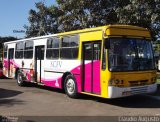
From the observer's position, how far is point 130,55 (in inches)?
490

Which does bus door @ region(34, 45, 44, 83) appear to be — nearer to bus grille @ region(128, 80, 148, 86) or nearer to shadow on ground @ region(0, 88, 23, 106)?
A: shadow on ground @ region(0, 88, 23, 106)

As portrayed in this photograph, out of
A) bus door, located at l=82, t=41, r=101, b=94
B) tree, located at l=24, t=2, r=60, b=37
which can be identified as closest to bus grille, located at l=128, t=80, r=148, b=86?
bus door, located at l=82, t=41, r=101, b=94

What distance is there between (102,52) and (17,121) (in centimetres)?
412

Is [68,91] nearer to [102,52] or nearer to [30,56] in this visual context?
[102,52]

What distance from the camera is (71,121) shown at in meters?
9.66

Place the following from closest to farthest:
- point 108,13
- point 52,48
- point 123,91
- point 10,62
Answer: point 123,91
point 52,48
point 10,62
point 108,13

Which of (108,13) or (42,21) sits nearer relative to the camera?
(108,13)

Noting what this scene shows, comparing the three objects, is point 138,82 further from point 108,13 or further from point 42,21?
point 42,21

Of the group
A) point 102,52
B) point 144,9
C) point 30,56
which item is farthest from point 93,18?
point 102,52

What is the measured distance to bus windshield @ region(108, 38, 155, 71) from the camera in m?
12.1

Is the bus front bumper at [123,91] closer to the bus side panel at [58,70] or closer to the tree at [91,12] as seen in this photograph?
the bus side panel at [58,70]

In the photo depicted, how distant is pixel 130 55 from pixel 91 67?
1.53 metres

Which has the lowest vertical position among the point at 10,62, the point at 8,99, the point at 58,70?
the point at 8,99

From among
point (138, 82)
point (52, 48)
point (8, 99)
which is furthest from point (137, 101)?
point (8, 99)
